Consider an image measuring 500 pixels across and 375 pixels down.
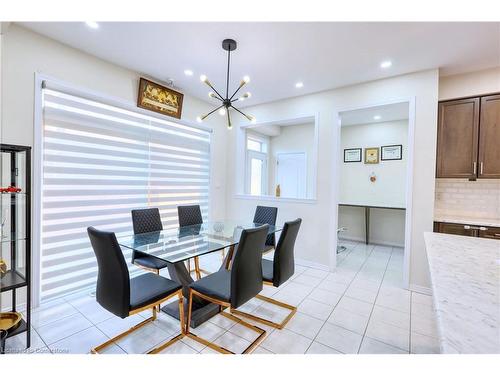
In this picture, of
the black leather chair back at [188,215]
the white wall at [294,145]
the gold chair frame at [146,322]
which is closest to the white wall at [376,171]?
the white wall at [294,145]

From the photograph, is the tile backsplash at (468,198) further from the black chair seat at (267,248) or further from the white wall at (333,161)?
the black chair seat at (267,248)

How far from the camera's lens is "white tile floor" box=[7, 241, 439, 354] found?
6.31 ft

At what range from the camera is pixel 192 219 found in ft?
11.2

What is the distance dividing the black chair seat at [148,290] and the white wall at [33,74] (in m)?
1.80

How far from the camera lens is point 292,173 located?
19.8 feet

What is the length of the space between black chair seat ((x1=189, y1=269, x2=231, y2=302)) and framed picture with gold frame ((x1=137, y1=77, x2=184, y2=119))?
99.5 inches

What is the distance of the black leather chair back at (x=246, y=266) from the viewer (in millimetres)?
1750

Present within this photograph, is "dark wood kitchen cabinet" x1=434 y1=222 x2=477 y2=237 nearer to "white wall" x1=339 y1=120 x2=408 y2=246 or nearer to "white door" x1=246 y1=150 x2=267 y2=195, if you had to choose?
"white wall" x1=339 y1=120 x2=408 y2=246

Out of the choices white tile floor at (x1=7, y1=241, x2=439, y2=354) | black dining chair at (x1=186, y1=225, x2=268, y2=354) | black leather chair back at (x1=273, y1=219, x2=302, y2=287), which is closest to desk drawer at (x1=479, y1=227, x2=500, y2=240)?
white tile floor at (x1=7, y1=241, x2=439, y2=354)

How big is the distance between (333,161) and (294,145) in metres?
2.44

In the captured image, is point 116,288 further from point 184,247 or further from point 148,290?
point 184,247

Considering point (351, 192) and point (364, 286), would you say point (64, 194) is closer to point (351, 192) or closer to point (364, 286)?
point (364, 286)

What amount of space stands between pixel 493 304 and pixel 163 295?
6.24ft

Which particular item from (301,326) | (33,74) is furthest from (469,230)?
(33,74)
